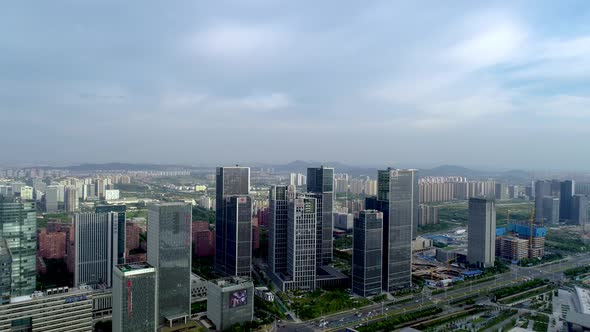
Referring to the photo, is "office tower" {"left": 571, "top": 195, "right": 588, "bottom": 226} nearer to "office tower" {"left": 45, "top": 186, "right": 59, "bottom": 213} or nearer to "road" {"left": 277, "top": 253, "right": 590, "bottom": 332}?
"road" {"left": 277, "top": 253, "right": 590, "bottom": 332}

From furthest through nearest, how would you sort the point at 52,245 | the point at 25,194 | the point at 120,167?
the point at 120,167
the point at 52,245
the point at 25,194

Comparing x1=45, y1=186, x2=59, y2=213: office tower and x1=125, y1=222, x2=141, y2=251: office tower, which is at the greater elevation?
x1=45, y1=186, x2=59, y2=213: office tower

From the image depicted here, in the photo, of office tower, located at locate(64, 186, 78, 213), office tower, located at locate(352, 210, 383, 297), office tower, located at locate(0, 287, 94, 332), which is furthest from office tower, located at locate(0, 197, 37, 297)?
office tower, located at locate(64, 186, 78, 213)

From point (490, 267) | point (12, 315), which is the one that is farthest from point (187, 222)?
point (490, 267)

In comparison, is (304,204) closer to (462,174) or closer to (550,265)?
(550,265)

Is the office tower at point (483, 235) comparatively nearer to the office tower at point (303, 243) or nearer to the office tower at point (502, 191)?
the office tower at point (303, 243)

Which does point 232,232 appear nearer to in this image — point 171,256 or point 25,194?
point 171,256

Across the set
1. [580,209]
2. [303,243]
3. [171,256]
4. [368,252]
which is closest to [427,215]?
[580,209]
